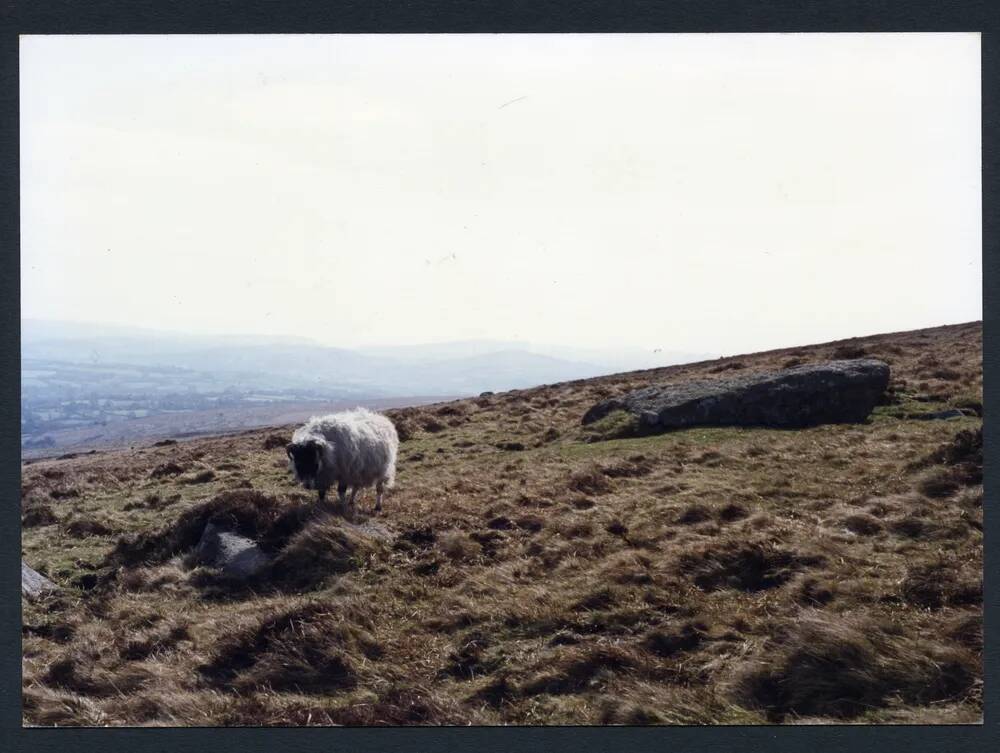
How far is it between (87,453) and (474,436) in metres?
20.2

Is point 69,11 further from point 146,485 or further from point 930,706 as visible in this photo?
point 146,485

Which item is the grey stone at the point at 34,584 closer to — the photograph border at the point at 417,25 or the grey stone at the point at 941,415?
the photograph border at the point at 417,25

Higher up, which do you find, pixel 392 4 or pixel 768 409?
pixel 392 4

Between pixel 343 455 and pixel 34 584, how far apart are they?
486cm

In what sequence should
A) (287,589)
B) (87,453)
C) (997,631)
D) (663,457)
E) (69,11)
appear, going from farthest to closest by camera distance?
(87,453), (663,457), (287,589), (69,11), (997,631)

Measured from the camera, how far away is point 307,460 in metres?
13.2

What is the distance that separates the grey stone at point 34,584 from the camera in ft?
35.9

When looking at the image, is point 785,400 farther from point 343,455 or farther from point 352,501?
point 343,455

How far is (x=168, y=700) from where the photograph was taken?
314 inches

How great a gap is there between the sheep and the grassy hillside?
0.62m

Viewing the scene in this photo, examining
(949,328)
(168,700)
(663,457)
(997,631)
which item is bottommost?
(168,700)

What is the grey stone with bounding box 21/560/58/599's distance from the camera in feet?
35.9

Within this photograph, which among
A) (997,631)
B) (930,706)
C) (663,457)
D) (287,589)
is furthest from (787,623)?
(663,457)

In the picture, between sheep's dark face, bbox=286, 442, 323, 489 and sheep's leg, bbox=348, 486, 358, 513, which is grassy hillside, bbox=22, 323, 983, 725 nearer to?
sheep's leg, bbox=348, 486, 358, 513
